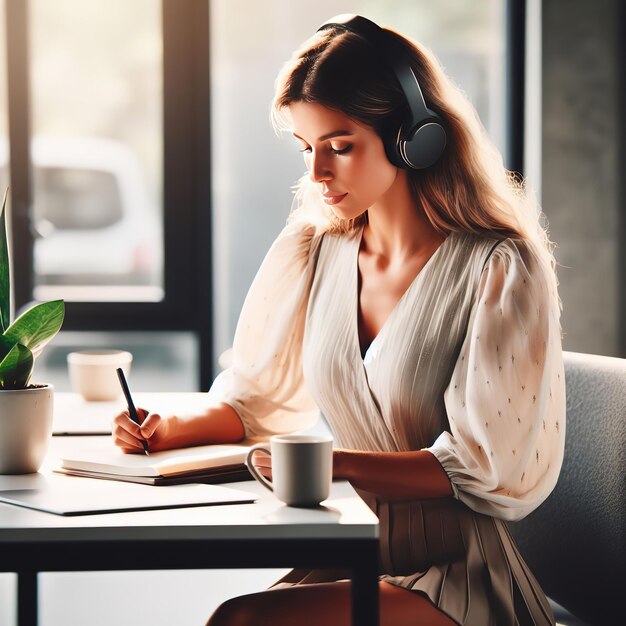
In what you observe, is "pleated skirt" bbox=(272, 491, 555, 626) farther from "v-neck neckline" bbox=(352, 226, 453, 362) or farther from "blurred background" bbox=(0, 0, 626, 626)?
"blurred background" bbox=(0, 0, 626, 626)

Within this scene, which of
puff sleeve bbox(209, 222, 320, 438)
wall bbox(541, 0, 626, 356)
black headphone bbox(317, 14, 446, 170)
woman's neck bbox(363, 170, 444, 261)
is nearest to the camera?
black headphone bbox(317, 14, 446, 170)

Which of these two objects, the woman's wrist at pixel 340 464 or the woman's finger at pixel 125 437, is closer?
the woman's wrist at pixel 340 464

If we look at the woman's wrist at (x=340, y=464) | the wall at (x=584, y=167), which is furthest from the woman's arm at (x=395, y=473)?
the wall at (x=584, y=167)

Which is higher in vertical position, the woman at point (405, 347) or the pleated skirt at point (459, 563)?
the woman at point (405, 347)

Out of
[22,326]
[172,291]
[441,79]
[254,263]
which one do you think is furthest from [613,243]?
[22,326]

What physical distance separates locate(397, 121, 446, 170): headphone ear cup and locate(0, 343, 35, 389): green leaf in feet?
2.05

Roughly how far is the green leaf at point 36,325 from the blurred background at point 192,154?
1959mm

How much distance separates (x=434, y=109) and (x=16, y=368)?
0.76 m

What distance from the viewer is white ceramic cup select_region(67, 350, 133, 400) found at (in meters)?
1.72

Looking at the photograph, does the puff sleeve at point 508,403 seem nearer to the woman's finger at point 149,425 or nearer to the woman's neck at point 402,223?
the woman's neck at point 402,223

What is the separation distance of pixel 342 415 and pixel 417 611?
38cm

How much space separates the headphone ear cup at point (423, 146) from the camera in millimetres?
1329

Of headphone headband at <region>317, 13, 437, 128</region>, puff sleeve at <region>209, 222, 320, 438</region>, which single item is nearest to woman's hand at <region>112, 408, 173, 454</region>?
puff sleeve at <region>209, 222, 320, 438</region>

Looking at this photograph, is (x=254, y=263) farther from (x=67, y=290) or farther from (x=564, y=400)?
(x=564, y=400)
